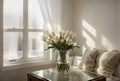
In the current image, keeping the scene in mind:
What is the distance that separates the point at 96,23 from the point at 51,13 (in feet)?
3.00

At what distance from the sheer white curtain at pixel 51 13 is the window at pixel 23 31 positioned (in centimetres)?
12

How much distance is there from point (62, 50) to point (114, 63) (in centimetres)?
92

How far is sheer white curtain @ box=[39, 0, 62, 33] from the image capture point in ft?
11.3

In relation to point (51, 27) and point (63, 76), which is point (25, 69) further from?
point (63, 76)

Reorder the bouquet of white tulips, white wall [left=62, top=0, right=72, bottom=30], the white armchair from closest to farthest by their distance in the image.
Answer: the bouquet of white tulips → the white armchair → white wall [left=62, top=0, right=72, bottom=30]

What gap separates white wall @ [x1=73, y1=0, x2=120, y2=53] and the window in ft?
2.69

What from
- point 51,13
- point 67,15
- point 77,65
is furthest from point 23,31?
point 77,65

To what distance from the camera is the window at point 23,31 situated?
317 cm

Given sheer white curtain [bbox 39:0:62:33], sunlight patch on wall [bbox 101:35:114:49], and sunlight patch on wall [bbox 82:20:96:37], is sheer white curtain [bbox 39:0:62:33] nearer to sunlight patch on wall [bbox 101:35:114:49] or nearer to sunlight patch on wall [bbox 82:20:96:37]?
sunlight patch on wall [bbox 82:20:96:37]

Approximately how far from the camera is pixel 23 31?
11.0 feet

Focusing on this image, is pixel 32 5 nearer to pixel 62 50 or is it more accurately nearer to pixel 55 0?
pixel 55 0

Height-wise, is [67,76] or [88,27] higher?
[88,27]

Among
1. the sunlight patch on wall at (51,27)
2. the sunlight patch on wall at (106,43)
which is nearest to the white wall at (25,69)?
the sunlight patch on wall at (51,27)

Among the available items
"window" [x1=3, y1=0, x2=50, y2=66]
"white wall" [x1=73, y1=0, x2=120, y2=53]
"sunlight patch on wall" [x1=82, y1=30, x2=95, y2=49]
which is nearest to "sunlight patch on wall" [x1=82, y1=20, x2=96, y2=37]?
"white wall" [x1=73, y1=0, x2=120, y2=53]
